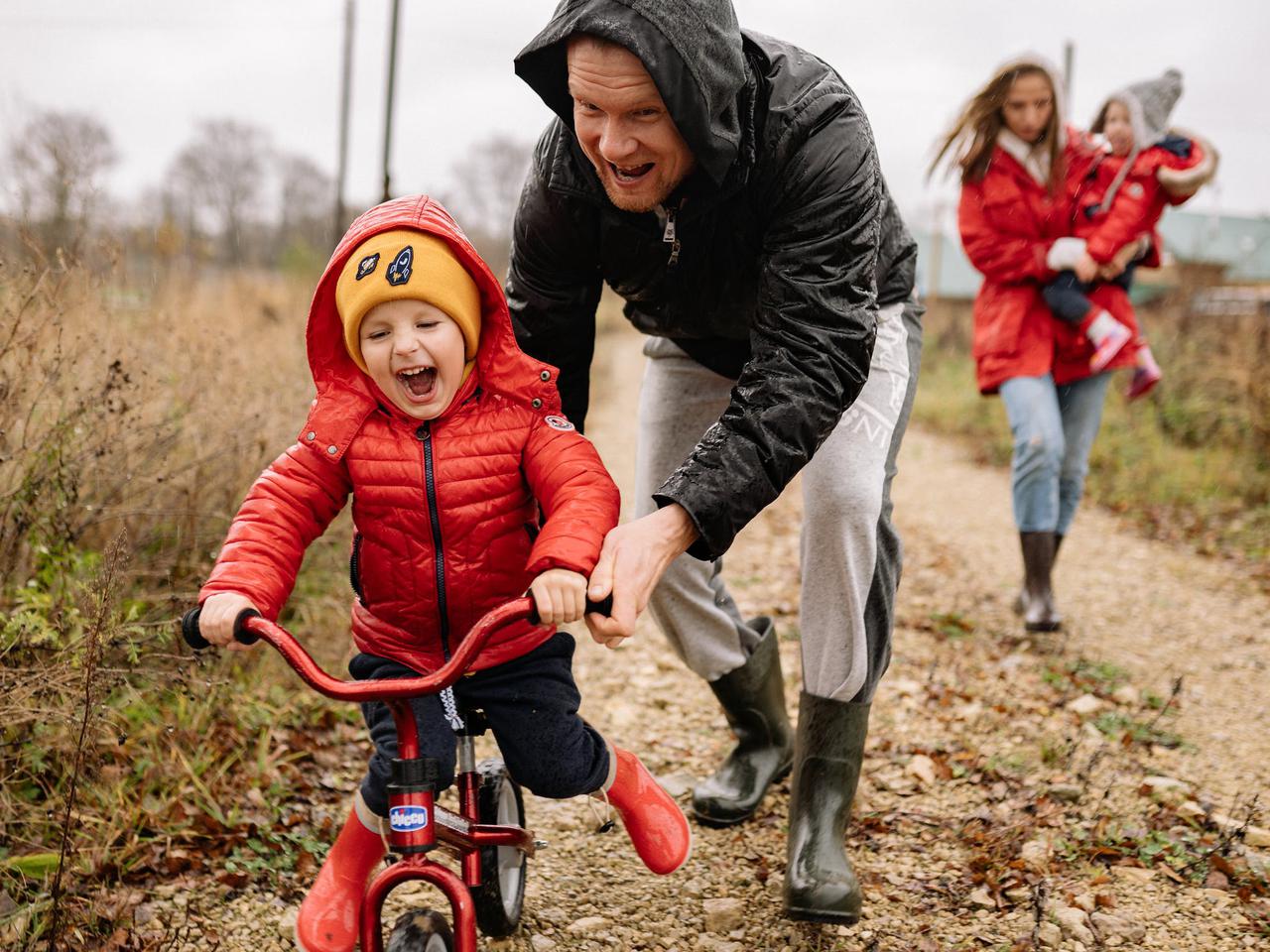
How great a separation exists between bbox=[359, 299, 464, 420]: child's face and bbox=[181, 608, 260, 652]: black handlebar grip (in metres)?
0.59

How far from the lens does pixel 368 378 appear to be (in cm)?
248

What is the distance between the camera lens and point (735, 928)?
9.44ft

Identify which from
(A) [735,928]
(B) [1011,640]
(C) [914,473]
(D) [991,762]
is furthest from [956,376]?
(A) [735,928]

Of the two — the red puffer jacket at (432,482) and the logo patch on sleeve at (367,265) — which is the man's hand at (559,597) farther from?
the logo patch on sleeve at (367,265)

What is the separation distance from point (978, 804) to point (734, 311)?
186cm

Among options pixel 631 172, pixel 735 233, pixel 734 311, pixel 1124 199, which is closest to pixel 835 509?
pixel 734 311

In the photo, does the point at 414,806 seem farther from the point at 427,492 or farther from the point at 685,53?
the point at 685,53

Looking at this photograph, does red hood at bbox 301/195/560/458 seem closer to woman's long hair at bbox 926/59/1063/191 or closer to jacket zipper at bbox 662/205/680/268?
jacket zipper at bbox 662/205/680/268

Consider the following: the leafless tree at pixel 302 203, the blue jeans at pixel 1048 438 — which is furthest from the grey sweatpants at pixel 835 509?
Answer: the leafless tree at pixel 302 203

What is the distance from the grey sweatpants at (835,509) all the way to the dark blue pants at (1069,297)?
2371mm

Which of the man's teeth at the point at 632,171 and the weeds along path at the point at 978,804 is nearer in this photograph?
the man's teeth at the point at 632,171

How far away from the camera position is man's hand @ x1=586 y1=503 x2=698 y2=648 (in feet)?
6.57

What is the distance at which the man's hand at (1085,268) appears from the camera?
495 centimetres

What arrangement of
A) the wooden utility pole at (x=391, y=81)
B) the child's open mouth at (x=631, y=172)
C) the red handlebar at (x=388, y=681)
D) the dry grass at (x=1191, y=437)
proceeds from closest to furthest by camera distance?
the red handlebar at (x=388, y=681)
the child's open mouth at (x=631, y=172)
the dry grass at (x=1191, y=437)
the wooden utility pole at (x=391, y=81)
